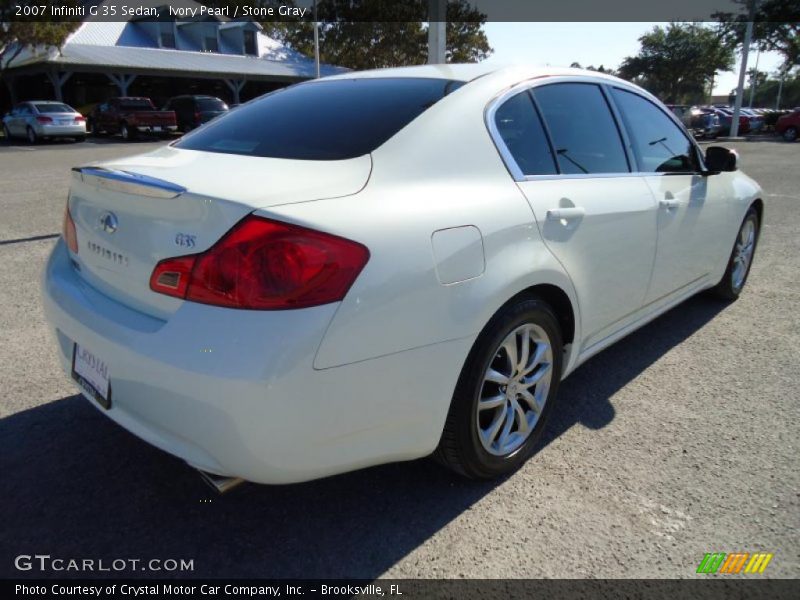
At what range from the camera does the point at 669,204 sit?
10.6ft

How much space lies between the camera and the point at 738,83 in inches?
1153

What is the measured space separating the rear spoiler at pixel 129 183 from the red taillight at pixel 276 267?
0.30 meters

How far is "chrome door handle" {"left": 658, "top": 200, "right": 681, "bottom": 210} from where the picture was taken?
10.4ft

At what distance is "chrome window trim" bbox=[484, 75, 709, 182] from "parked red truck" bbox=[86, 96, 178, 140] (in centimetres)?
2350

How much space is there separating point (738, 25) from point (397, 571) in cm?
5493

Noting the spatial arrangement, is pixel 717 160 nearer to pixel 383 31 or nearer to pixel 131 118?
pixel 131 118

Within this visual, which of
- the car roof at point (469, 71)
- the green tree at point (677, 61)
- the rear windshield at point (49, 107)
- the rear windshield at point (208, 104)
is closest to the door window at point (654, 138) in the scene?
the car roof at point (469, 71)

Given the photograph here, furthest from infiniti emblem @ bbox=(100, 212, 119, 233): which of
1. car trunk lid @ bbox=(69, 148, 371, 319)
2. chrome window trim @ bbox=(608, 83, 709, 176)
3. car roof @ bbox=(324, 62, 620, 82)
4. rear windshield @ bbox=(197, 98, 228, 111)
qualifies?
rear windshield @ bbox=(197, 98, 228, 111)

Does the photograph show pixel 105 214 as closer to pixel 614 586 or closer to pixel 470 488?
pixel 470 488

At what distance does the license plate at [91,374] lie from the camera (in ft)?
6.77

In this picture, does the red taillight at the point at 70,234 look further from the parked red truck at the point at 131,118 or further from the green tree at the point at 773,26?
the green tree at the point at 773,26

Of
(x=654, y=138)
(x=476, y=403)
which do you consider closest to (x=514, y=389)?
(x=476, y=403)

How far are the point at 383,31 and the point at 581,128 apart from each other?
4212 centimetres

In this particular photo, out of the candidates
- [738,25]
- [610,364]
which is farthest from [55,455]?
[738,25]
